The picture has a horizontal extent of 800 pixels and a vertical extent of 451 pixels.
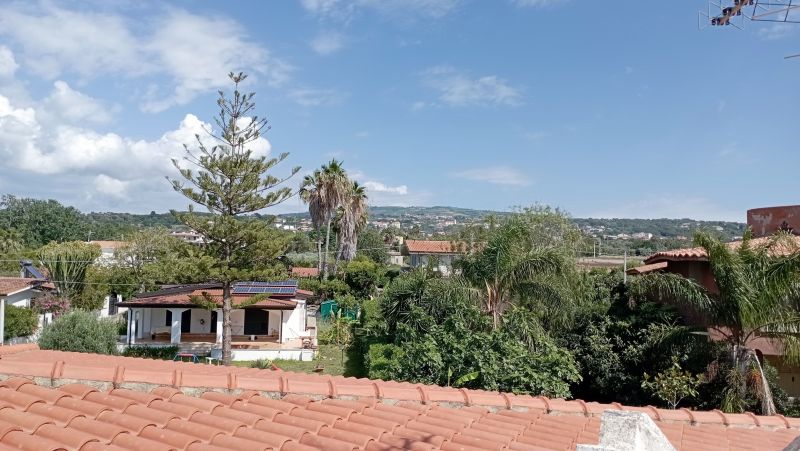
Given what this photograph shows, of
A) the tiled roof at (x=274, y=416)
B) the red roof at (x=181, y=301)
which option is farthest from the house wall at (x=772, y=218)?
the red roof at (x=181, y=301)

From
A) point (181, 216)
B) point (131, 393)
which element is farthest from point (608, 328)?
point (181, 216)

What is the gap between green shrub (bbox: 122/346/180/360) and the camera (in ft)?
74.4

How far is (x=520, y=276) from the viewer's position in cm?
1586

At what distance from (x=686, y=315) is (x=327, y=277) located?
28.5 metres

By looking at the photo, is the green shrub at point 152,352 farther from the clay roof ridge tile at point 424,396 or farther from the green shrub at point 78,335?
the clay roof ridge tile at point 424,396

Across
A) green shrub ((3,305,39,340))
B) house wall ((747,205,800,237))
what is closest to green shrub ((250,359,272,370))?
green shrub ((3,305,39,340))

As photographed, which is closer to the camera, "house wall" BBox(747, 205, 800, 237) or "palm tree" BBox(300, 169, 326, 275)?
"house wall" BBox(747, 205, 800, 237)

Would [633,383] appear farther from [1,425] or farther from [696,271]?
[1,425]

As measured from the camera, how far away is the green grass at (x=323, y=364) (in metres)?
19.9

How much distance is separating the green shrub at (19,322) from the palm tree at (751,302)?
26515 millimetres

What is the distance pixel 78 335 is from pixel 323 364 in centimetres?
836

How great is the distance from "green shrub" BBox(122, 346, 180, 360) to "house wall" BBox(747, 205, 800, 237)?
22493 mm

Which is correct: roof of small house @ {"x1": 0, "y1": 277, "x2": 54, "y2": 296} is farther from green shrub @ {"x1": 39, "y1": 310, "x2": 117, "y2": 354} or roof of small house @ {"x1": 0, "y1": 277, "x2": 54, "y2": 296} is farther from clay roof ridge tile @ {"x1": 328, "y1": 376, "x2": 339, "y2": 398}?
clay roof ridge tile @ {"x1": 328, "y1": 376, "x2": 339, "y2": 398}

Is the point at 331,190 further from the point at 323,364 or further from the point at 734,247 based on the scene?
the point at 734,247
